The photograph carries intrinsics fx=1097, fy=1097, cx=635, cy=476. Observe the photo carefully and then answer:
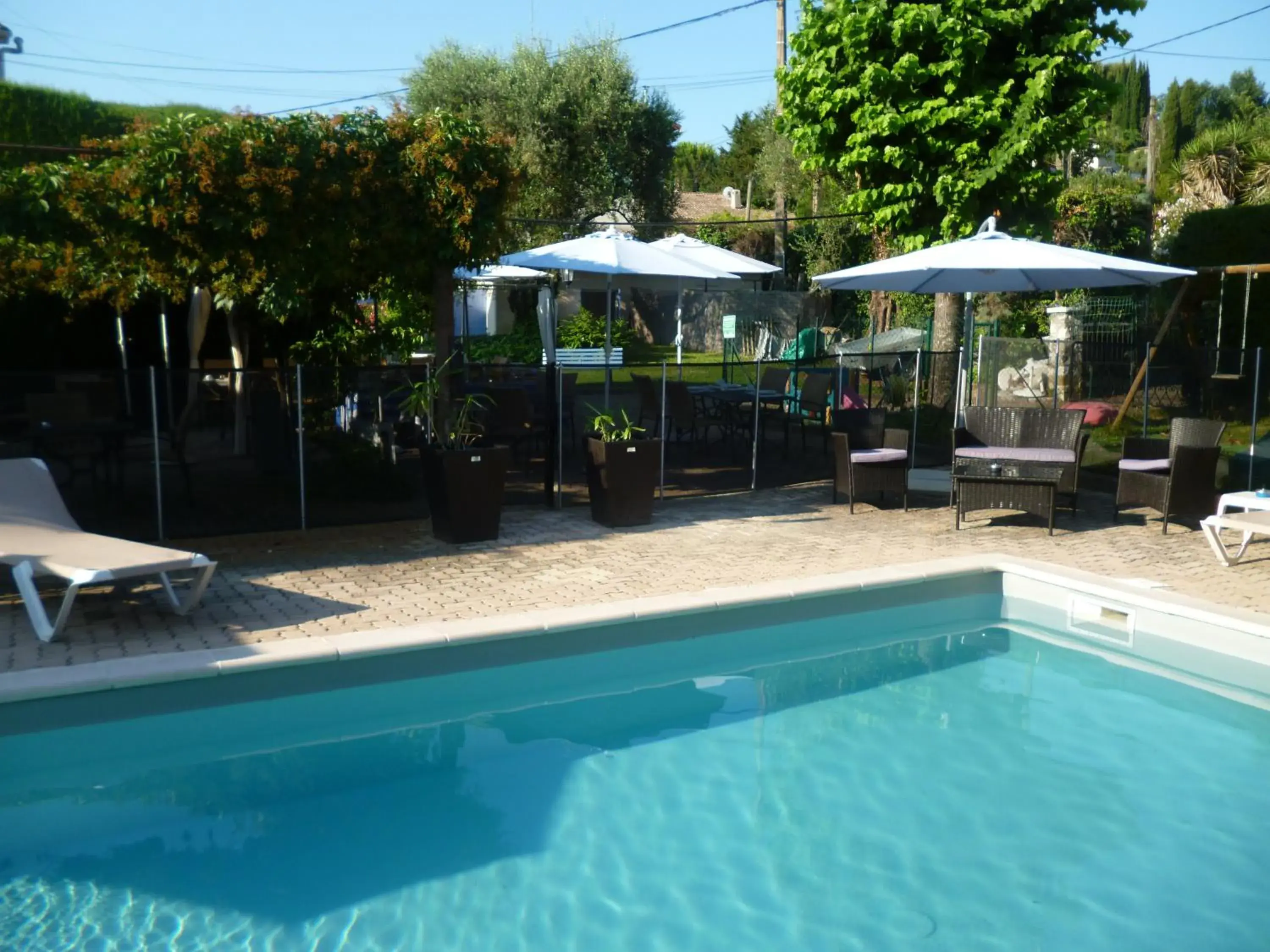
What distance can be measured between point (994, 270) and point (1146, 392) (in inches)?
107

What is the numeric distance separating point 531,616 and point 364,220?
12.5ft

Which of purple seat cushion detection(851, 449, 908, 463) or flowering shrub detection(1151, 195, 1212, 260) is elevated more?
flowering shrub detection(1151, 195, 1212, 260)

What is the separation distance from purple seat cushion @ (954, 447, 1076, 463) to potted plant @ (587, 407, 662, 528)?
9.09 ft

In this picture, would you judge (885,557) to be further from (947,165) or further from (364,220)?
(947,165)

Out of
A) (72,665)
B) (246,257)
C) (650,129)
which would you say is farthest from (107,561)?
(650,129)

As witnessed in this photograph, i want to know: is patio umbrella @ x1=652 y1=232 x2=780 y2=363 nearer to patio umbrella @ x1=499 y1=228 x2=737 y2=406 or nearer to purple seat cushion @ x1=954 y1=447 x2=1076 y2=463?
patio umbrella @ x1=499 y1=228 x2=737 y2=406

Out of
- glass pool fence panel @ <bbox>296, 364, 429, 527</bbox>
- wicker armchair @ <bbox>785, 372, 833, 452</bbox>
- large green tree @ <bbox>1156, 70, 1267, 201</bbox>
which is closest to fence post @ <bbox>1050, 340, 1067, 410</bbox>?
wicker armchair @ <bbox>785, 372, 833, 452</bbox>

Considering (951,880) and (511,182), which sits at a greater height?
(511,182)

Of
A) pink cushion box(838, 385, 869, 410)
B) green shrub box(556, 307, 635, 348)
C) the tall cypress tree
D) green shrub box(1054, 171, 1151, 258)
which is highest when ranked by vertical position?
the tall cypress tree

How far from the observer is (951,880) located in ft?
14.0

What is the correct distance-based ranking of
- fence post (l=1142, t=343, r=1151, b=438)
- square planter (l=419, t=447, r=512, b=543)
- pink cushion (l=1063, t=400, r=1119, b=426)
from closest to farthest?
square planter (l=419, t=447, r=512, b=543) → fence post (l=1142, t=343, r=1151, b=438) → pink cushion (l=1063, t=400, r=1119, b=426)

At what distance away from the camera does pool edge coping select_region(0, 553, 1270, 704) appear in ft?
16.5

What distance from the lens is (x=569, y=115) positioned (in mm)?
23562

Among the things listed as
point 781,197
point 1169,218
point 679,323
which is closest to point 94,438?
point 679,323
